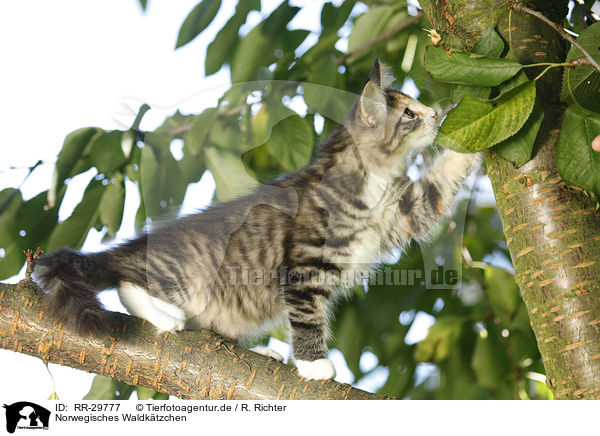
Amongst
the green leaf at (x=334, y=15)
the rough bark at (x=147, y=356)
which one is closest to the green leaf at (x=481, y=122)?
the rough bark at (x=147, y=356)

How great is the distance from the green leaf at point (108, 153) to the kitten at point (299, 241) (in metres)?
0.23

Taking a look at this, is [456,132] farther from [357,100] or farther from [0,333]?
[0,333]

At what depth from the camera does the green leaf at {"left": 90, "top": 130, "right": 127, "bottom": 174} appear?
3.12 ft

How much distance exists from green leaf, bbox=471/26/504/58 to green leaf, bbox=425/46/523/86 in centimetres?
7

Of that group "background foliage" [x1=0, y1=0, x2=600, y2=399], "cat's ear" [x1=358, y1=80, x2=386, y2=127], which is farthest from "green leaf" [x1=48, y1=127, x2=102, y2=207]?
"cat's ear" [x1=358, y1=80, x2=386, y2=127]

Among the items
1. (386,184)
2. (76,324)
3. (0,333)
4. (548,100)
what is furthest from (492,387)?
(0,333)

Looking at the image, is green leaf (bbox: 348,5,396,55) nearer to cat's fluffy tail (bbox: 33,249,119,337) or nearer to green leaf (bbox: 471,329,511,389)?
cat's fluffy tail (bbox: 33,249,119,337)

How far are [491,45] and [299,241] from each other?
1.89 feet

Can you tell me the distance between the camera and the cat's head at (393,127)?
3.35 ft

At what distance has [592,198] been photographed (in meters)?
0.84

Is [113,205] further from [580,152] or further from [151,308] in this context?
[580,152]

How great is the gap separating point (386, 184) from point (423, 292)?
568 mm

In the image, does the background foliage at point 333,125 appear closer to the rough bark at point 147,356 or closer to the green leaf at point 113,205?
the green leaf at point 113,205

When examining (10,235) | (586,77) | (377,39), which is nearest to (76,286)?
(10,235)
